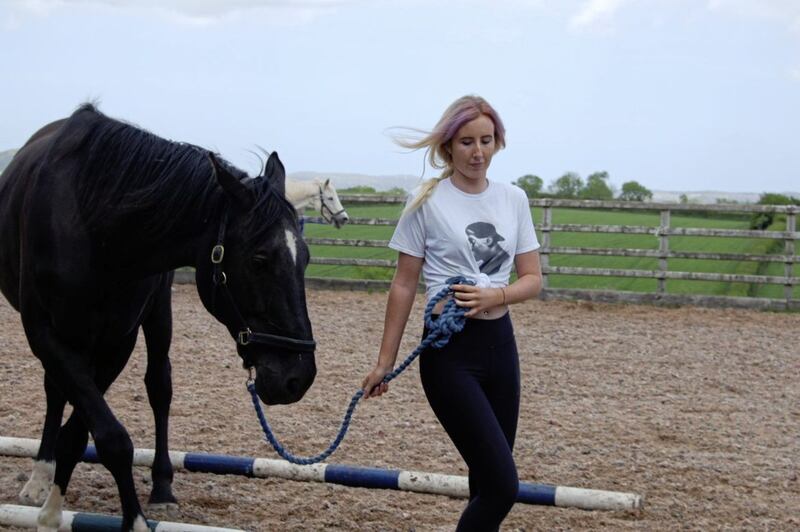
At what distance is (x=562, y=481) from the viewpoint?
4.89m

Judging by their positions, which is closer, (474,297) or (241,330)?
(474,297)

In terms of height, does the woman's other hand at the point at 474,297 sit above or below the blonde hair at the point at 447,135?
below

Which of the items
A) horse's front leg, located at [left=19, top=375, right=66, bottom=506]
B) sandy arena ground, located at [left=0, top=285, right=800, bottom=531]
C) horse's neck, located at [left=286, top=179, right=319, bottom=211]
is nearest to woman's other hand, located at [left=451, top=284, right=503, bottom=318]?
sandy arena ground, located at [left=0, top=285, right=800, bottom=531]

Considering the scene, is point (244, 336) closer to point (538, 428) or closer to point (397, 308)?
point (397, 308)

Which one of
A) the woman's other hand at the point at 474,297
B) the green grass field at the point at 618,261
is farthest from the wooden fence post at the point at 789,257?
the woman's other hand at the point at 474,297

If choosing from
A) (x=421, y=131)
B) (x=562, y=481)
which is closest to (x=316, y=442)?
(x=562, y=481)

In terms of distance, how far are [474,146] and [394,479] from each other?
66.5 inches

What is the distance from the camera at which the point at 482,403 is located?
3033 mm

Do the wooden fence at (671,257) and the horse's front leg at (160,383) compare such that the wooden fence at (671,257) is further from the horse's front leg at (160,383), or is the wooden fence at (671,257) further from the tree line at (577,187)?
the tree line at (577,187)

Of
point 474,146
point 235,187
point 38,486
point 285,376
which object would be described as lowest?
point 38,486

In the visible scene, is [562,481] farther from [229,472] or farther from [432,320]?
[432,320]

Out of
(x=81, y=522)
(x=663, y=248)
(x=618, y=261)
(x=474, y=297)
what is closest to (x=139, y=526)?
(x=81, y=522)

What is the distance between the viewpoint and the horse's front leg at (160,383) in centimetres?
441

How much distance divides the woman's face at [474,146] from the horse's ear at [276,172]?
692 millimetres
